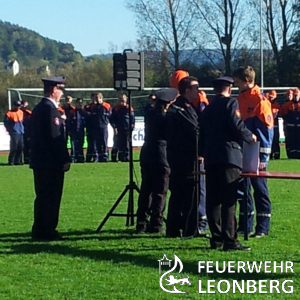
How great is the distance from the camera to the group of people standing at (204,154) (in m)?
9.26

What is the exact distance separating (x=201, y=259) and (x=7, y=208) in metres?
5.99

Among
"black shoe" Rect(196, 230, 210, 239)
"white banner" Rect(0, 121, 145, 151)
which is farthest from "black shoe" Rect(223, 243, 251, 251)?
"white banner" Rect(0, 121, 145, 151)

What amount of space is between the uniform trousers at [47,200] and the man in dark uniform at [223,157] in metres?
2.28

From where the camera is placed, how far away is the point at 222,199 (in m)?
9.30

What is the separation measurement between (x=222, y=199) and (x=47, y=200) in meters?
Result: 2.57

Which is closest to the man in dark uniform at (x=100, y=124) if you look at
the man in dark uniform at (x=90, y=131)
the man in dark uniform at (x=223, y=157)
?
the man in dark uniform at (x=90, y=131)

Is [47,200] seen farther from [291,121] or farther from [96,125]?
[291,121]

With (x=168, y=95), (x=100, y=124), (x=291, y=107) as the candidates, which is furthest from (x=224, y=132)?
(x=100, y=124)

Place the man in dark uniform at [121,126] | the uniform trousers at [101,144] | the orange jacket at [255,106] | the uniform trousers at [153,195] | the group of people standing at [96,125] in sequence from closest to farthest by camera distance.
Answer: the orange jacket at [255,106]
the uniform trousers at [153,195]
the man in dark uniform at [121,126]
the group of people standing at [96,125]
the uniform trousers at [101,144]

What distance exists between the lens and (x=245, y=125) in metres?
10.1

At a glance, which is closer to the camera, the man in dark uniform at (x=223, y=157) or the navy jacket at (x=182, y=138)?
the man in dark uniform at (x=223, y=157)

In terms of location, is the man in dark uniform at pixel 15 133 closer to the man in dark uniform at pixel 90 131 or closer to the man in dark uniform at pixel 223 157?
the man in dark uniform at pixel 90 131

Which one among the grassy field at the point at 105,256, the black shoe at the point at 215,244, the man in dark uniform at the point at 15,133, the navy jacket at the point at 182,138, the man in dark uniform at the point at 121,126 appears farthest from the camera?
the man in dark uniform at the point at 15,133

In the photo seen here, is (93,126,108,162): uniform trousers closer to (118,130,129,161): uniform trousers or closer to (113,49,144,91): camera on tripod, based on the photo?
(118,130,129,161): uniform trousers
